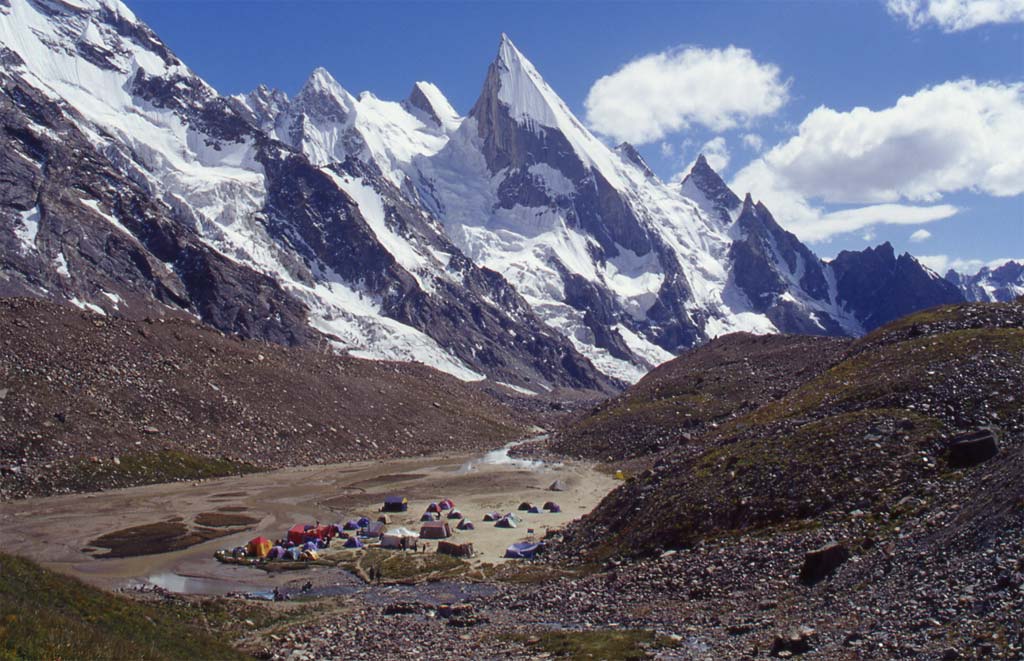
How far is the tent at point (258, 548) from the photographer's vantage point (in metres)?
53.2

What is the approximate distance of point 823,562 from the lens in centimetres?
3259

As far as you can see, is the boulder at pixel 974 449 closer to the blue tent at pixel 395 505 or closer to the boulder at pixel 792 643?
the boulder at pixel 792 643

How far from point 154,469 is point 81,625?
65.6 metres

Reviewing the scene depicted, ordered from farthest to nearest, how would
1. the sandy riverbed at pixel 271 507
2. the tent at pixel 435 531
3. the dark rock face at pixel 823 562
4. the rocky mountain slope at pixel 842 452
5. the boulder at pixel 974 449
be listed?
the tent at pixel 435 531
the sandy riverbed at pixel 271 507
the rocky mountain slope at pixel 842 452
the boulder at pixel 974 449
the dark rock face at pixel 823 562

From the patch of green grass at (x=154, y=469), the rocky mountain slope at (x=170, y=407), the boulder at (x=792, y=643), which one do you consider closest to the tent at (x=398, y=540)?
the boulder at (x=792, y=643)

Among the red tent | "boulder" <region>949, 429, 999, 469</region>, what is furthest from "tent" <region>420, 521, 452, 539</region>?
"boulder" <region>949, 429, 999, 469</region>

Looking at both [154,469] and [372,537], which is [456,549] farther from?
[154,469]

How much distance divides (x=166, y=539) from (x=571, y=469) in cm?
5532

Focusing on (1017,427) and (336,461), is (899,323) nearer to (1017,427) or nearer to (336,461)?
(1017,427)

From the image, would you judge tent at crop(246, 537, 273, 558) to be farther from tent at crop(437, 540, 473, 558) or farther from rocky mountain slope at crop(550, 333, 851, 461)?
rocky mountain slope at crop(550, 333, 851, 461)

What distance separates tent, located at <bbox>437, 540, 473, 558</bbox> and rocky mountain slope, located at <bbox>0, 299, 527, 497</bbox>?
1701 inches

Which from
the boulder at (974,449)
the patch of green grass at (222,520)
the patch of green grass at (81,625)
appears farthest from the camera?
the patch of green grass at (222,520)

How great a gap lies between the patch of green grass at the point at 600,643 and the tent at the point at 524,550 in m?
17.4

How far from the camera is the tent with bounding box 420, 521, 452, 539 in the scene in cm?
5819
